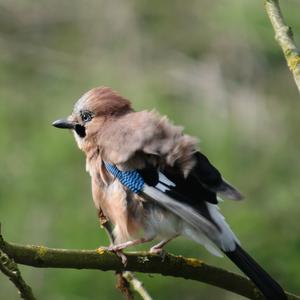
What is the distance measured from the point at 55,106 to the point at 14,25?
249 cm

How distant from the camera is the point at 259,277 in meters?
5.60

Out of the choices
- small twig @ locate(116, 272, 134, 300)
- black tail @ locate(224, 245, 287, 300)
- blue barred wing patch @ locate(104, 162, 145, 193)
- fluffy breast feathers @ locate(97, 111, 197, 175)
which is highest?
fluffy breast feathers @ locate(97, 111, 197, 175)

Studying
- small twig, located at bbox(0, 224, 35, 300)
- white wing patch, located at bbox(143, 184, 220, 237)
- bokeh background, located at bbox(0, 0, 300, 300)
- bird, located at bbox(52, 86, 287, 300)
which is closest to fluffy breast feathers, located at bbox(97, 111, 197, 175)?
bird, located at bbox(52, 86, 287, 300)

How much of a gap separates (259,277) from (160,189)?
821mm

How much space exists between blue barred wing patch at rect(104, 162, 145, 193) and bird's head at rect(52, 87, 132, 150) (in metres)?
0.66

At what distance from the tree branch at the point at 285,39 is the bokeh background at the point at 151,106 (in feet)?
7.85

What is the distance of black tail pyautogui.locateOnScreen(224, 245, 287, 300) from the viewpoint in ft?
18.1

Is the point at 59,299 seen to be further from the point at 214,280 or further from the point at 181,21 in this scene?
the point at 181,21

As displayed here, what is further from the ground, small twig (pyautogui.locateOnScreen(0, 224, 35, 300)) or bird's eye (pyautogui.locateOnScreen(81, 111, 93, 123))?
bird's eye (pyautogui.locateOnScreen(81, 111, 93, 123))

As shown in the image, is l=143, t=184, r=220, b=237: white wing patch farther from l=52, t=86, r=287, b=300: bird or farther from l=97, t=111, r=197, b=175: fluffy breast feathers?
l=97, t=111, r=197, b=175: fluffy breast feathers

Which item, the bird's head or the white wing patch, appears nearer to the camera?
the white wing patch

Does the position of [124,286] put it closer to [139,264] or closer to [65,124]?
[139,264]

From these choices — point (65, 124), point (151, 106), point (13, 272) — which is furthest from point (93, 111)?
point (151, 106)

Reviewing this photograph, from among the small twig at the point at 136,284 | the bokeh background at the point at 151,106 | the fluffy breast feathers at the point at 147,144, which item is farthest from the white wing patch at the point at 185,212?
the bokeh background at the point at 151,106
